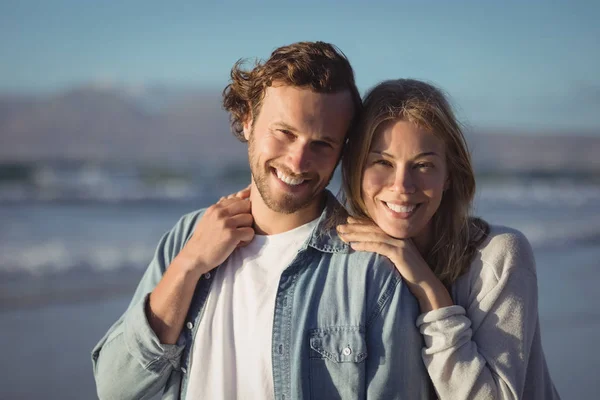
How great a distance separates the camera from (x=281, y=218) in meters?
2.57

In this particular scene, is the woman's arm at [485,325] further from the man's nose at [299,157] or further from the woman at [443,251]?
the man's nose at [299,157]

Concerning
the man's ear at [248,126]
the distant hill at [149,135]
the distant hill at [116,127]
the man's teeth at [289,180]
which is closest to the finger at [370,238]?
the man's teeth at [289,180]

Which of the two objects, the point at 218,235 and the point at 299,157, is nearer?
the point at 299,157

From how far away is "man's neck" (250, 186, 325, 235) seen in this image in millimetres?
2572

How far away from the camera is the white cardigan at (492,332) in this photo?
223cm

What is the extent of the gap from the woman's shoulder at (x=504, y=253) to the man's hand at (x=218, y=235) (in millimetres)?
860

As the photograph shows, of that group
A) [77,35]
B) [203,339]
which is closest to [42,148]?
[77,35]

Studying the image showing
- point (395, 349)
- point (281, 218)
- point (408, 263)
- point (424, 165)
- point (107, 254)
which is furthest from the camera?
point (107, 254)

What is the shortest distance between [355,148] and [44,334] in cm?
372

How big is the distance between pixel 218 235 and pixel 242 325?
34cm

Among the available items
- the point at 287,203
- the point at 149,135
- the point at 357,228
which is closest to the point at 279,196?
the point at 287,203

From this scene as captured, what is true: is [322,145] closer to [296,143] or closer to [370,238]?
[296,143]

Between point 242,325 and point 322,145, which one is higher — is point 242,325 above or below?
below

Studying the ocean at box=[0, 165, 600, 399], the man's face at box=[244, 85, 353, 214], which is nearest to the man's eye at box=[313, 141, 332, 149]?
the man's face at box=[244, 85, 353, 214]
